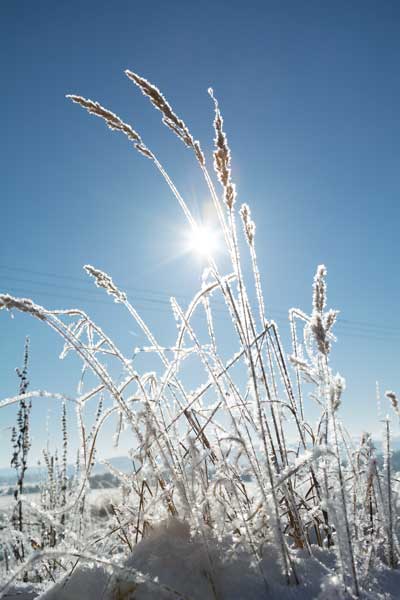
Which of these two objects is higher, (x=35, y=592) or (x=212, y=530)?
(x=212, y=530)

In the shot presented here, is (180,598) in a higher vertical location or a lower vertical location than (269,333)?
lower

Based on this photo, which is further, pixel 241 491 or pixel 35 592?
pixel 241 491

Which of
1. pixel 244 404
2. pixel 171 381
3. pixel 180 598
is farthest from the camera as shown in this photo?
pixel 171 381

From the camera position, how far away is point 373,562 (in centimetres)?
109

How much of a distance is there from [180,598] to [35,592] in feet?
1.77

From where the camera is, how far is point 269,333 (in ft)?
4.73

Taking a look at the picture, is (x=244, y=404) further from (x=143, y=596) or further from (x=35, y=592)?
(x=35, y=592)

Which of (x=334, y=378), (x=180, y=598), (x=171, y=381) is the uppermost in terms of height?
(x=171, y=381)

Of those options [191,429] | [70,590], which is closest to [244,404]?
[191,429]

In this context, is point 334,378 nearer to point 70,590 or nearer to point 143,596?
point 143,596

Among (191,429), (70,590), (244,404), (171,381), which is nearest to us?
(70,590)

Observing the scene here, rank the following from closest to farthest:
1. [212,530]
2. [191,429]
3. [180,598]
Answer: [180,598], [212,530], [191,429]

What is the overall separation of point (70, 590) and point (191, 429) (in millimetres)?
552

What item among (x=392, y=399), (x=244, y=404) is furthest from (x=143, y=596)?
(x=392, y=399)
